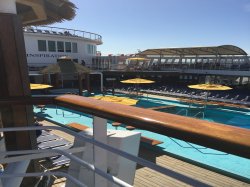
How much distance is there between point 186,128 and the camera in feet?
2.40

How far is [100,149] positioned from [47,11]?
8.14 ft

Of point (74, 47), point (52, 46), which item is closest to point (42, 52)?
point (52, 46)

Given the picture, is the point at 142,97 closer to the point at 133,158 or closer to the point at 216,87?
the point at 216,87

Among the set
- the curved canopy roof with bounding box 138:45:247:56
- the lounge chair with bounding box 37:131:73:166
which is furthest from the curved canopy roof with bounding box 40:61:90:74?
the curved canopy roof with bounding box 138:45:247:56

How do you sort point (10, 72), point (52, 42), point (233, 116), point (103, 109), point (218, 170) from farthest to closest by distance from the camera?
1. point (52, 42)
2. point (233, 116)
3. point (218, 170)
4. point (10, 72)
5. point (103, 109)

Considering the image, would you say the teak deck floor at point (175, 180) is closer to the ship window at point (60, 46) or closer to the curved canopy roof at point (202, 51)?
the curved canopy roof at point (202, 51)

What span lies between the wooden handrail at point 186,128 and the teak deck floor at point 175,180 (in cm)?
413

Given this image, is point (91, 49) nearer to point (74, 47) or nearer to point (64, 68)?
point (74, 47)

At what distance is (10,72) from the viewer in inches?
82.2

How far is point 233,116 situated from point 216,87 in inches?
104

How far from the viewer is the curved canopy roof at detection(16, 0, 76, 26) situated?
114 inches

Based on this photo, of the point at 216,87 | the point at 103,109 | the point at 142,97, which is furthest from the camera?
the point at 142,97

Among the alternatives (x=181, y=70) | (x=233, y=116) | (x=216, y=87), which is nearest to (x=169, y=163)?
(x=216, y=87)

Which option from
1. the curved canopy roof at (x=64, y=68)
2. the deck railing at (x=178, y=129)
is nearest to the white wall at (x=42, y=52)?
the curved canopy roof at (x=64, y=68)
